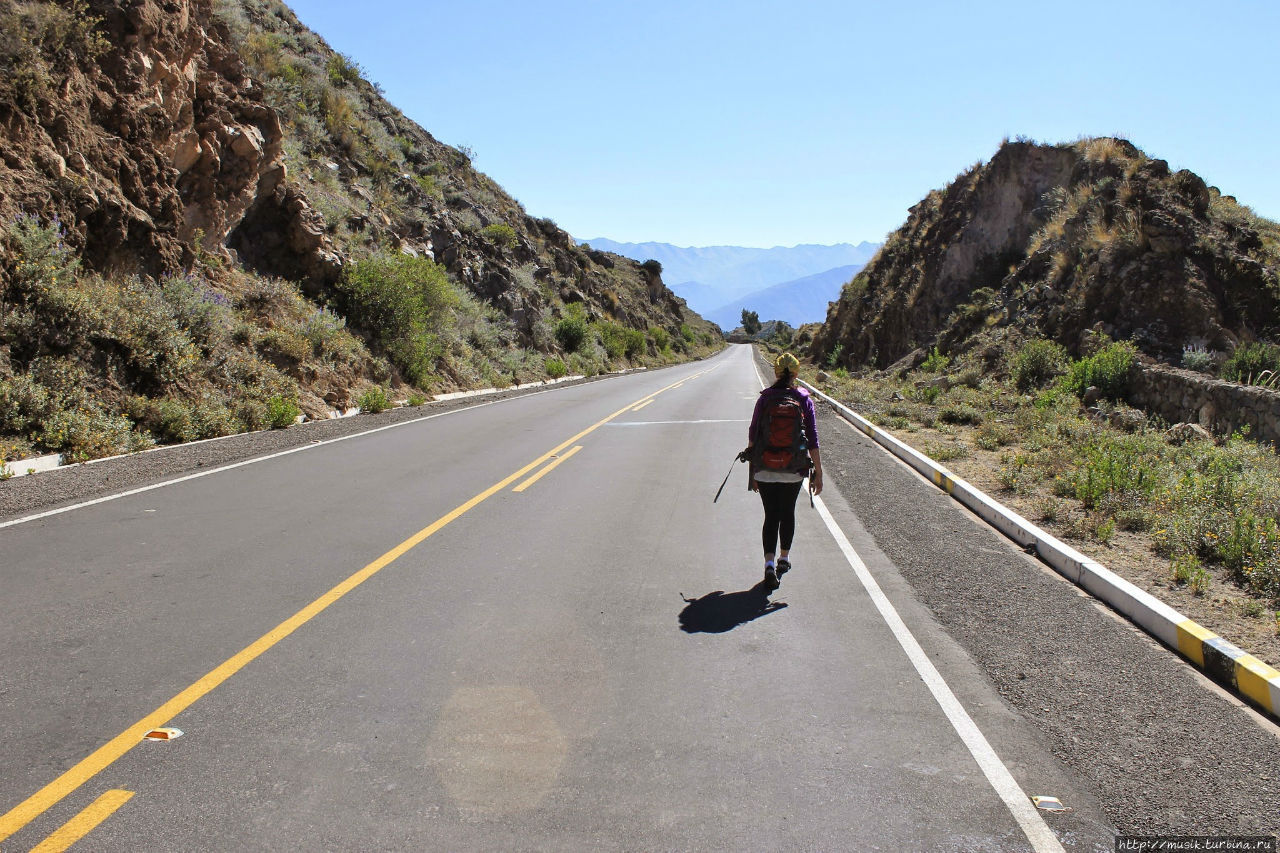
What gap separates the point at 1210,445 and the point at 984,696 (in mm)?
9411

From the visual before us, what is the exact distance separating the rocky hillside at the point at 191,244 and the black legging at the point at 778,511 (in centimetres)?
1005

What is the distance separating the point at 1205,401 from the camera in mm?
13555

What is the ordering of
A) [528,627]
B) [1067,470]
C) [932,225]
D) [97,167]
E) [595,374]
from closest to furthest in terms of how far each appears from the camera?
[528,627] < [1067,470] < [97,167] < [932,225] < [595,374]

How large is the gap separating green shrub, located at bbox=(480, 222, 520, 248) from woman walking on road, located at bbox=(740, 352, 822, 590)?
124 feet

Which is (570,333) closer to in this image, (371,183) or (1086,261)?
(371,183)

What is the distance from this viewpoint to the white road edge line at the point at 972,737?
3.07 m

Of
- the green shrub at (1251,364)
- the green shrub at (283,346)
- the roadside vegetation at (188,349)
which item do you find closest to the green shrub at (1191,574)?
the green shrub at (1251,364)

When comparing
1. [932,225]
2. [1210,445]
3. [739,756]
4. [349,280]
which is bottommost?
[739,756]

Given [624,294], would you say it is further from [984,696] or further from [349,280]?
[984,696]

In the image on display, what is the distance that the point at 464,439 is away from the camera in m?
14.3

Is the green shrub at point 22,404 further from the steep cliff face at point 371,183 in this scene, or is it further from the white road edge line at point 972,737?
the steep cliff face at point 371,183

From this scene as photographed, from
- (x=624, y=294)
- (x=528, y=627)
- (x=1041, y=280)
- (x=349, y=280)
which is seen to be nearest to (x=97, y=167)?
(x=349, y=280)

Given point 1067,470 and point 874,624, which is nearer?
point 874,624

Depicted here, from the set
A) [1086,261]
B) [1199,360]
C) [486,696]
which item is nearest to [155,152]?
[486,696]
